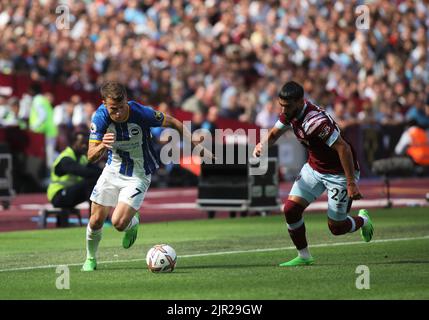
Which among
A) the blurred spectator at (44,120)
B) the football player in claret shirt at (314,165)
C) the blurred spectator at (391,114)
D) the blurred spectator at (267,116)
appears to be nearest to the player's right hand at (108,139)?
the football player in claret shirt at (314,165)

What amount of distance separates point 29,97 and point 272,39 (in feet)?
29.0

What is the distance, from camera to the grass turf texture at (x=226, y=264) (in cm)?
1206

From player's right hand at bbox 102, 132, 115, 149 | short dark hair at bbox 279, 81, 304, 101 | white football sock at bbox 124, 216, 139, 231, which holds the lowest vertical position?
white football sock at bbox 124, 216, 139, 231

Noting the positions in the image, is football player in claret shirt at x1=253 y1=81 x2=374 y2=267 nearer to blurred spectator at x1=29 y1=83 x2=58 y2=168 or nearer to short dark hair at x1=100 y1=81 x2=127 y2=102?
short dark hair at x1=100 y1=81 x2=127 y2=102

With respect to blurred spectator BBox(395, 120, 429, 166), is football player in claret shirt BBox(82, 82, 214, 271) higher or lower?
higher

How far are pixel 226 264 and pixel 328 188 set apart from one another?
4.93 feet

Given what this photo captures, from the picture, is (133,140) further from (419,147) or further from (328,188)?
(419,147)

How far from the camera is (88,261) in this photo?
14156 millimetres

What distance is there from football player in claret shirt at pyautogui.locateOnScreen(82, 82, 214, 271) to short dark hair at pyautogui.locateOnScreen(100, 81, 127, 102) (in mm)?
174

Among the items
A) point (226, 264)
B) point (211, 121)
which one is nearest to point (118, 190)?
point (226, 264)

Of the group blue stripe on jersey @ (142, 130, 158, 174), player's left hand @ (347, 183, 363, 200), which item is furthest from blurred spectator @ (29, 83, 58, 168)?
player's left hand @ (347, 183, 363, 200)

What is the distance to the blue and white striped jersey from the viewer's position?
14.1 m

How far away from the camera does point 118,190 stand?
14391mm

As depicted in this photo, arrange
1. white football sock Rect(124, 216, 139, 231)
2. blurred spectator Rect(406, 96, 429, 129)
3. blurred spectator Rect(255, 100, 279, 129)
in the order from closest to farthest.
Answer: white football sock Rect(124, 216, 139, 231)
blurred spectator Rect(255, 100, 279, 129)
blurred spectator Rect(406, 96, 429, 129)
